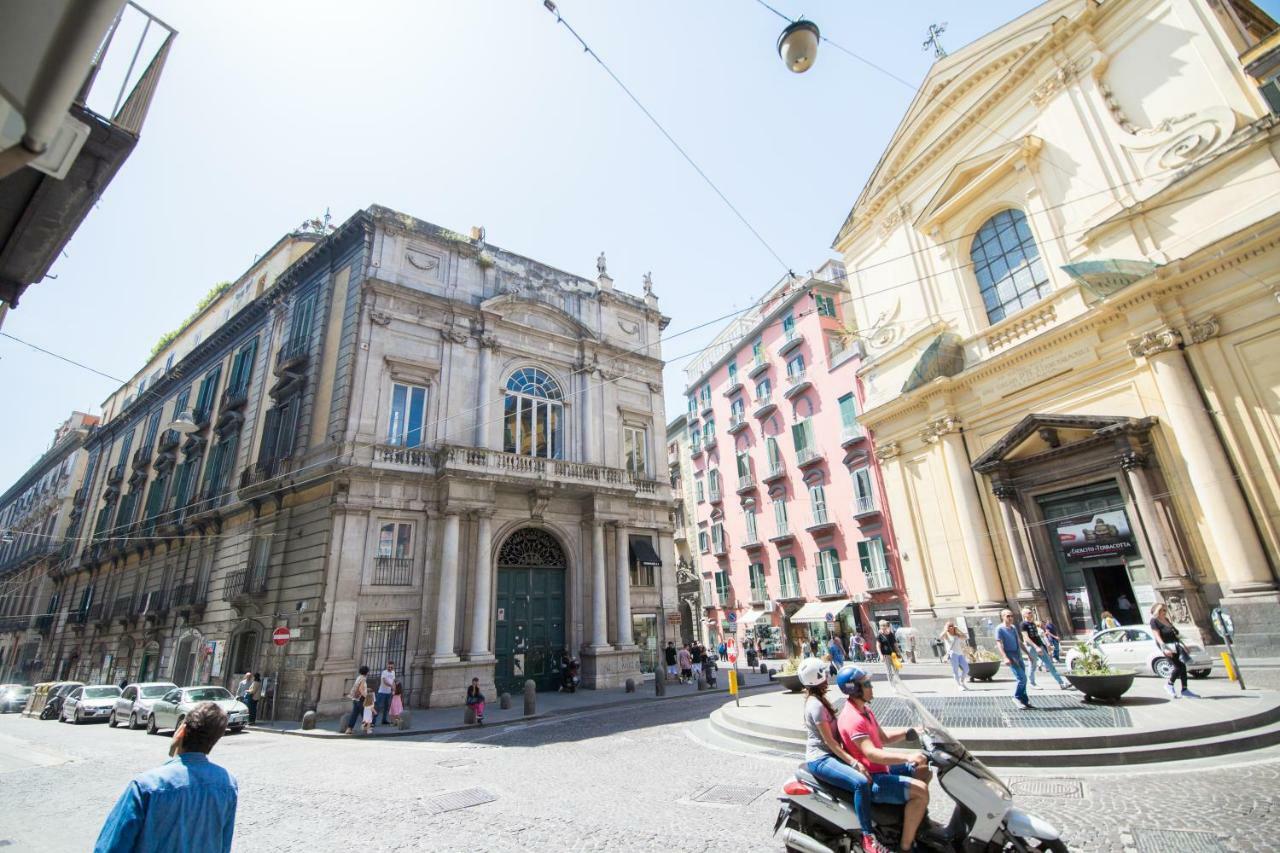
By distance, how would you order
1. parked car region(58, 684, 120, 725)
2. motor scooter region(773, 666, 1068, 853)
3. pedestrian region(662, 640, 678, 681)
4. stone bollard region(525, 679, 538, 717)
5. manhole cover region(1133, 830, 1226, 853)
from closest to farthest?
motor scooter region(773, 666, 1068, 853) → manhole cover region(1133, 830, 1226, 853) → stone bollard region(525, 679, 538, 717) → parked car region(58, 684, 120, 725) → pedestrian region(662, 640, 678, 681)

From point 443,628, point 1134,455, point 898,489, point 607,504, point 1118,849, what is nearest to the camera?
point 1118,849

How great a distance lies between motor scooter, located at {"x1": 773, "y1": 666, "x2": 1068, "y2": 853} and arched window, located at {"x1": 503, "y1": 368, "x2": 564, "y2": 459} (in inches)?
702

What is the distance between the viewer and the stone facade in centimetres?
1202

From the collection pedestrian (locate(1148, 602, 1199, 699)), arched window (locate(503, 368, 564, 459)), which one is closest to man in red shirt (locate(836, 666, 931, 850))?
pedestrian (locate(1148, 602, 1199, 699))

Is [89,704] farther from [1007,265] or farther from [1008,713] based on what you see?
[1007,265]

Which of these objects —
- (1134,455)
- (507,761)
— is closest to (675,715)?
(507,761)

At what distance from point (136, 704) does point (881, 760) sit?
21.3m

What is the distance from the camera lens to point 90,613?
31.5 m

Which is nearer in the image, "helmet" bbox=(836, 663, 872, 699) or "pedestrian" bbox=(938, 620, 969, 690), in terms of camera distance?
"helmet" bbox=(836, 663, 872, 699)

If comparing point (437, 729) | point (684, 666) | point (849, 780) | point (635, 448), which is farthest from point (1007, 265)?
point (437, 729)

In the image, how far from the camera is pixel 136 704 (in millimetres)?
16594

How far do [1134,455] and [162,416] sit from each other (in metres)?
43.0

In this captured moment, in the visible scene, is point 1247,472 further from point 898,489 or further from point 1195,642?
point 898,489

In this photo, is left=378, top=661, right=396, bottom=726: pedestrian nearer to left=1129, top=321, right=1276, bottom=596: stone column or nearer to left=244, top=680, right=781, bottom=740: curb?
left=244, top=680, right=781, bottom=740: curb
